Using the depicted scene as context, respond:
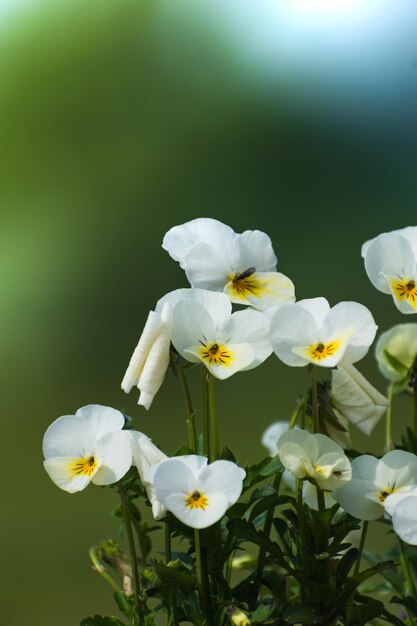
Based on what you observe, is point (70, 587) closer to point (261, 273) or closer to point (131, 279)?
point (131, 279)

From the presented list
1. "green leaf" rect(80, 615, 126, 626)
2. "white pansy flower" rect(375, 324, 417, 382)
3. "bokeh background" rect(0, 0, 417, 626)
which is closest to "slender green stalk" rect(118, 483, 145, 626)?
"green leaf" rect(80, 615, 126, 626)

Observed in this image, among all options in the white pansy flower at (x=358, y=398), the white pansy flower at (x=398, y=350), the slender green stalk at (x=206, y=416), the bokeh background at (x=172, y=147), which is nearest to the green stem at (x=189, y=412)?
the slender green stalk at (x=206, y=416)

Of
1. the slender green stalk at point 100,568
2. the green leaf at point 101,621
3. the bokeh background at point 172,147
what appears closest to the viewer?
the green leaf at point 101,621

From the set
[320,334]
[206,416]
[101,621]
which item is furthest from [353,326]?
[101,621]

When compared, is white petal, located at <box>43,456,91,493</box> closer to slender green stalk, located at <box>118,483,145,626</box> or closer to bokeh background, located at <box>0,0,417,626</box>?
slender green stalk, located at <box>118,483,145,626</box>

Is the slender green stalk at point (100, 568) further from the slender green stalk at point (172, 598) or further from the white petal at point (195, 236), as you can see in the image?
the white petal at point (195, 236)

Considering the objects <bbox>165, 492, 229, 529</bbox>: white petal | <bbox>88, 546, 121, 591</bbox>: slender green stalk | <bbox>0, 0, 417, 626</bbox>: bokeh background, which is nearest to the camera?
<bbox>165, 492, 229, 529</bbox>: white petal

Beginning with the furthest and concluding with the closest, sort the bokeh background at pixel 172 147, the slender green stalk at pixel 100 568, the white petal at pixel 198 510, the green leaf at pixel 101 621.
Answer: the bokeh background at pixel 172 147 → the slender green stalk at pixel 100 568 → the green leaf at pixel 101 621 → the white petal at pixel 198 510

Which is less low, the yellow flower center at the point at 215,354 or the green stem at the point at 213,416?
the yellow flower center at the point at 215,354
